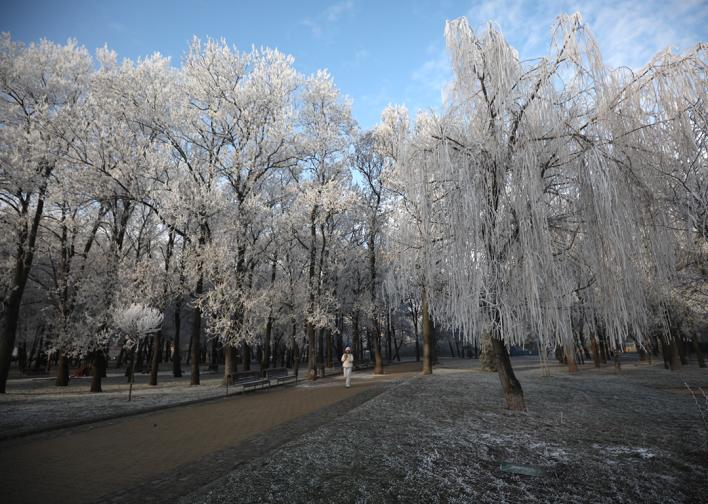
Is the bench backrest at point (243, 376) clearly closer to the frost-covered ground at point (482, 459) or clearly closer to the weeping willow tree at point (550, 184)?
the frost-covered ground at point (482, 459)

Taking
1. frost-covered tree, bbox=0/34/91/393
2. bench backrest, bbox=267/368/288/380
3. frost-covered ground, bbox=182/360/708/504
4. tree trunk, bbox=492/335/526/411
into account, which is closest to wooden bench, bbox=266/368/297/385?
bench backrest, bbox=267/368/288/380

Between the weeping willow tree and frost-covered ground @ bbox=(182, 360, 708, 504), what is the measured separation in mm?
1776

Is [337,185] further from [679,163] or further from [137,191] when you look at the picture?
[679,163]

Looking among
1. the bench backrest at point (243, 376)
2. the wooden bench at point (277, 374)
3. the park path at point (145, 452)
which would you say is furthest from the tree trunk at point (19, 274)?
the wooden bench at point (277, 374)

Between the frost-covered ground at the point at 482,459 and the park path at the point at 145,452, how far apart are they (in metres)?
0.84

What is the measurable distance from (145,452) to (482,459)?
5.64 meters

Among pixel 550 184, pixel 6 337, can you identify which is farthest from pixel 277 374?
pixel 550 184

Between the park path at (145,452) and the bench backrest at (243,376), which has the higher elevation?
the bench backrest at (243,376)

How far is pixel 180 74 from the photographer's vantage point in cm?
1917

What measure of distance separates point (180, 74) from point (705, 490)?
76.3 feet

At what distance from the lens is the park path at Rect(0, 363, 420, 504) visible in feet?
15.4

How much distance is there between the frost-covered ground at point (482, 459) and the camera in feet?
13.9

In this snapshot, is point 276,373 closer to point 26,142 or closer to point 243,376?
point 243,376

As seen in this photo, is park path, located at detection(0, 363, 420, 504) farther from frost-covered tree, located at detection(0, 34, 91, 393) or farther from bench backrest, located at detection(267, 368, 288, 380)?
frost-covered tree, located at detection(0, 34, 91, 393)
